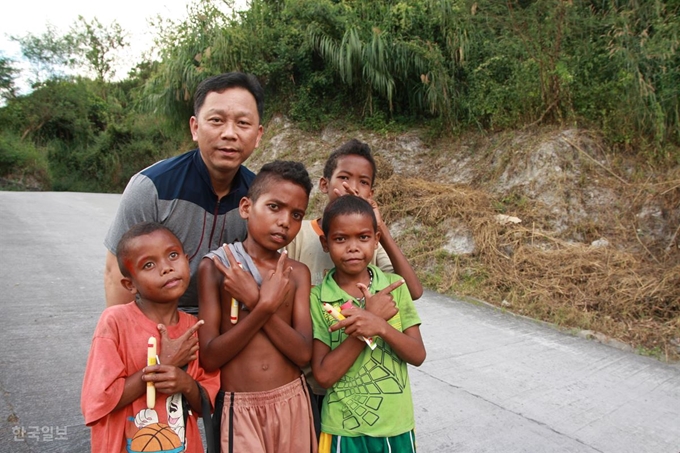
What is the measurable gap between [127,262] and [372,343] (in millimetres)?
899

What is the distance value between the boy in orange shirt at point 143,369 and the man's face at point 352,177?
89cm

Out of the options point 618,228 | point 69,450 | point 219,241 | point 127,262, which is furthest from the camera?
point 618,228

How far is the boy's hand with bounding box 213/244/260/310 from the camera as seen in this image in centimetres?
169

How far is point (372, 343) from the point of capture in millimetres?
1751

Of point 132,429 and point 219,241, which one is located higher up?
point 219,241

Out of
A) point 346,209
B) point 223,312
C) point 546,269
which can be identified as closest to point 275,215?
point 346,209

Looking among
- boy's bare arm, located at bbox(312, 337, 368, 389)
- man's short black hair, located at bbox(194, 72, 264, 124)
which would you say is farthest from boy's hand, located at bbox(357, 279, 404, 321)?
man's short black hair, located at bbox(194, 72, 264, 124)

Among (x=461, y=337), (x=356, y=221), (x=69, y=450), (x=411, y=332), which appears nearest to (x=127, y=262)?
(x=356, y=221)

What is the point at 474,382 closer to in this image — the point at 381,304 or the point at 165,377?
the point at 381,304

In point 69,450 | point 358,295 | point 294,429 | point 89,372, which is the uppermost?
point 358,295

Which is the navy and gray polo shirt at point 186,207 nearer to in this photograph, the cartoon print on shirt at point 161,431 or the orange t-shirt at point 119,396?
the orange t-shirt at point 119,396

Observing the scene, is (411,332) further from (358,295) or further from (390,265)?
(390,265)

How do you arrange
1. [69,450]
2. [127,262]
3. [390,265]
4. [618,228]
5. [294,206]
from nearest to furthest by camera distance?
[127,262]
[294,206]
[390,265]
[69,450]
[618,228]

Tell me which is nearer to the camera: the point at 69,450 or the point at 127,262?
the point at 127,262
